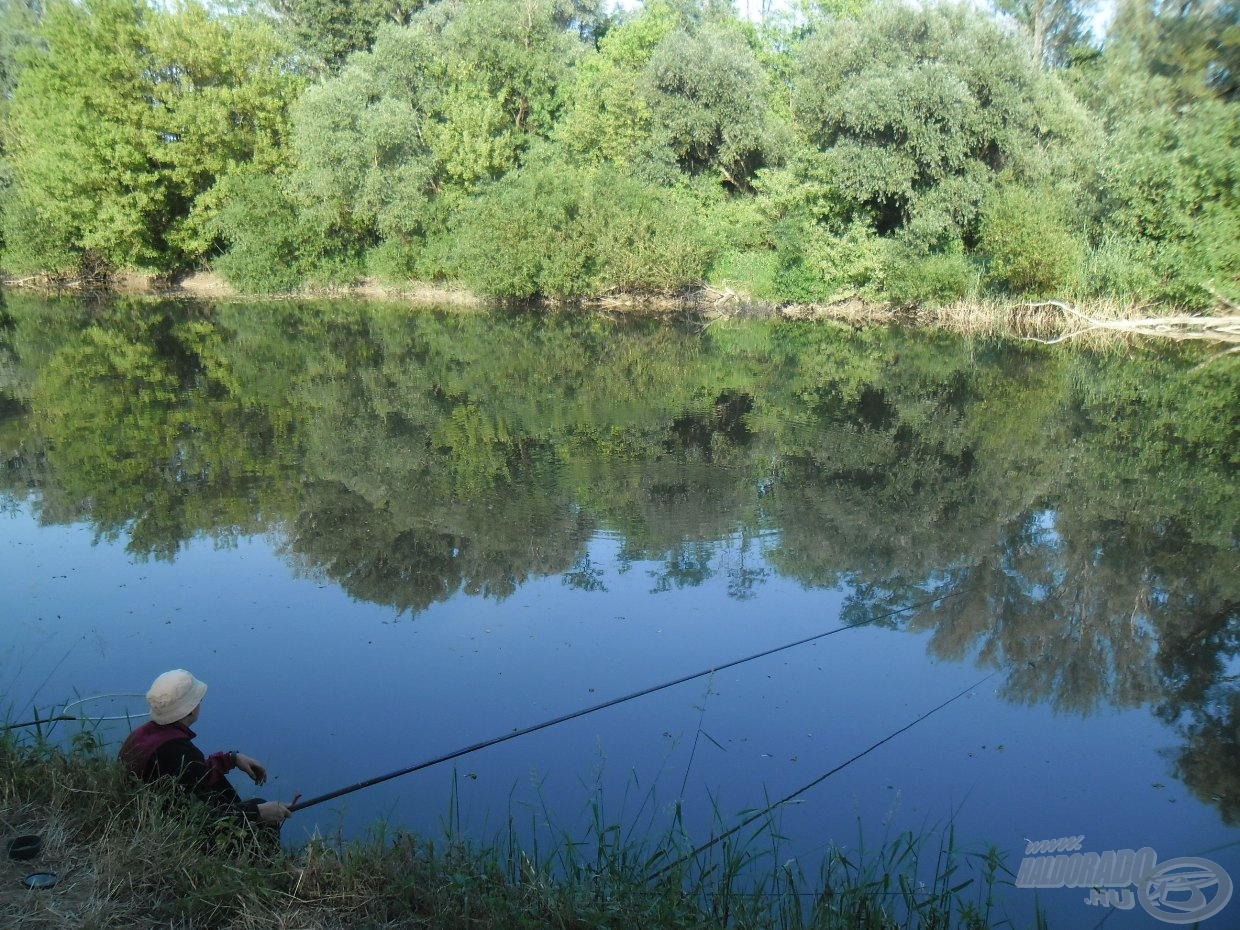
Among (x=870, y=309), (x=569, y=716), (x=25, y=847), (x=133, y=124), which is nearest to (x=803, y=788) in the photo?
(x=569, y=716)

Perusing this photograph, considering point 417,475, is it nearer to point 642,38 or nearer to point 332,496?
point 332,496

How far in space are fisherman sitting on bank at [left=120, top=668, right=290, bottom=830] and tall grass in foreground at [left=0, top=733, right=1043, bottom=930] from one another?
0.10 meters

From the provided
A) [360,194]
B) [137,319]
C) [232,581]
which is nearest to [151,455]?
[232,581]

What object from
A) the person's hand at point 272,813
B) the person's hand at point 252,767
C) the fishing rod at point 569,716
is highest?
the person's hand at point 252,767

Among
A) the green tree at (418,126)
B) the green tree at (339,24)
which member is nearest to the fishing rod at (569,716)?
the green tree at (418,126)

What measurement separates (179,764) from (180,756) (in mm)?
34

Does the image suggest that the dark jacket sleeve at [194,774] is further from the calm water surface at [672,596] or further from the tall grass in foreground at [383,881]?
the calm water surface at [672,596]

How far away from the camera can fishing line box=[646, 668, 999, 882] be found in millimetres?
4055

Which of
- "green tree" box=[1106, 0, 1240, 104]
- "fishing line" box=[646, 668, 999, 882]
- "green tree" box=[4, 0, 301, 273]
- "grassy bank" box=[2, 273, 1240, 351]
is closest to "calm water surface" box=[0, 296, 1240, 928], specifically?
"fishing line" box=[646, 668, 999, 882]

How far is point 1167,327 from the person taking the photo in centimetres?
1997

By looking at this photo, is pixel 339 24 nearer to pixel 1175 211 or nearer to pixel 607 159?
pixel 607 159

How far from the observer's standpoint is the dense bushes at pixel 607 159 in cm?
2222

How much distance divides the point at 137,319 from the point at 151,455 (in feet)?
50.1

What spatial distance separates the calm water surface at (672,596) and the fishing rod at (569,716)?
0.07m
